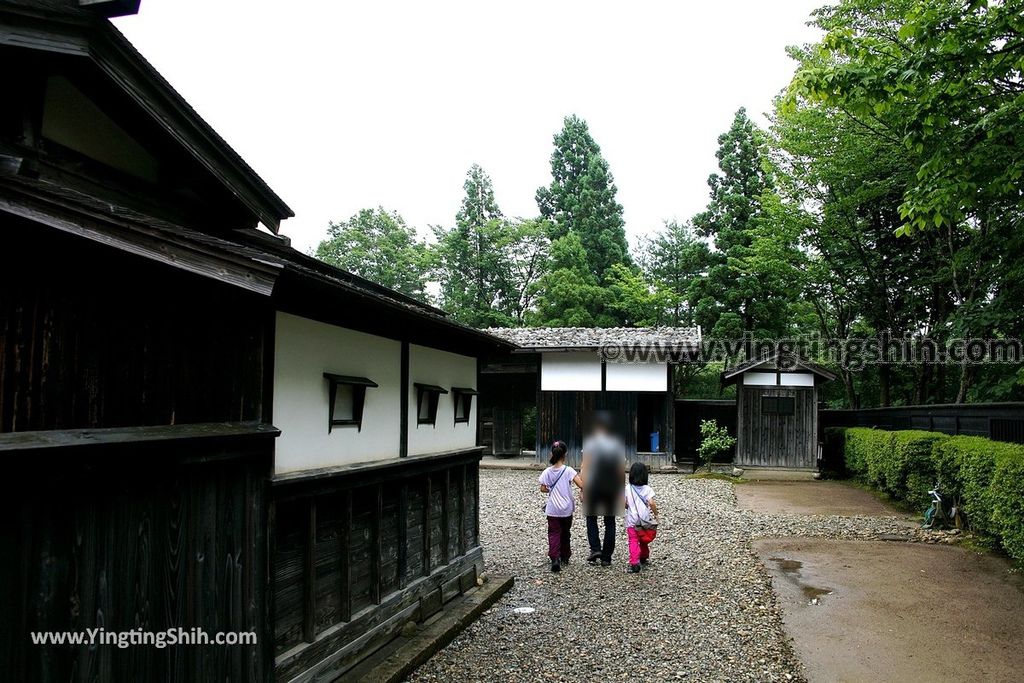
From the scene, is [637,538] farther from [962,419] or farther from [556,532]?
[962,419]

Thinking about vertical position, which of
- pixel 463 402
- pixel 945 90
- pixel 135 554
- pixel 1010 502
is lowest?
pixel 1010 502

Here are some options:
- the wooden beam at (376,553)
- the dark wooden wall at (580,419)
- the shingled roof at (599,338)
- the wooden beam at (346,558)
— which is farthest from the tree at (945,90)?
the dark wooden wall at (580,419)

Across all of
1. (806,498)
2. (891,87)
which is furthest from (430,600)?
(806,498)

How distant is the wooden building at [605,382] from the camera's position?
2039 centimetres

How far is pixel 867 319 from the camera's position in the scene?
1095 inches

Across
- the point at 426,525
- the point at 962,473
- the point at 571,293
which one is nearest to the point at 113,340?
the point at 426,525

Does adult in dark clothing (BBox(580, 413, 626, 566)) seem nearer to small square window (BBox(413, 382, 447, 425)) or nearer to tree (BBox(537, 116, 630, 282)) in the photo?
small square window (BBox(413, 382, 447, 425))

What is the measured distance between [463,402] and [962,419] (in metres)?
9.59

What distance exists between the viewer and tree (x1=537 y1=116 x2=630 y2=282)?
119 feet

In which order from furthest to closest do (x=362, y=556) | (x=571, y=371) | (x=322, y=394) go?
(x=571, y=371), (x=362, y=556), (x=322, y=394)

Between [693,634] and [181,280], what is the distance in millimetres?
5941

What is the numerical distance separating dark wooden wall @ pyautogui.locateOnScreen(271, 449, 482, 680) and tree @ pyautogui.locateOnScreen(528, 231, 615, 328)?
24953 millimetres

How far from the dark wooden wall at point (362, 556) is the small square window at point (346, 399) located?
0.44 metres

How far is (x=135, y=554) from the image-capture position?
3.47 metres
